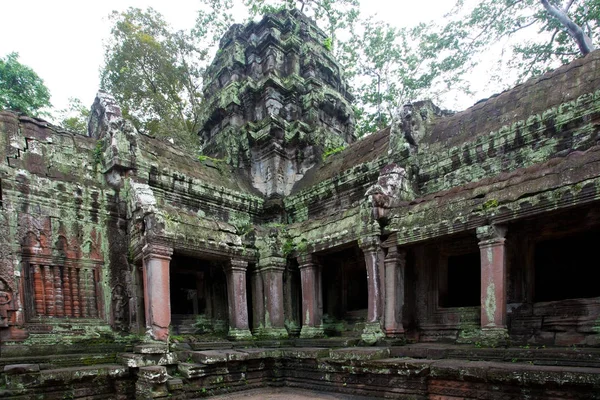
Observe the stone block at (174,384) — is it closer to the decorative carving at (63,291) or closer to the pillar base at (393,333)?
the decorative carving at (63,291)

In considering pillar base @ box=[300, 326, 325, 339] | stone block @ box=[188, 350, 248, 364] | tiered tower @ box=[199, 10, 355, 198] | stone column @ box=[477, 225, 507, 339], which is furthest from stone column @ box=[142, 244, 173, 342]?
stone column @ box=[477, 225, 507, 339]

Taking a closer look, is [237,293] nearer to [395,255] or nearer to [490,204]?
[395,255]

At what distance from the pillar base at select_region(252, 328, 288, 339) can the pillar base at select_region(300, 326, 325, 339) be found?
475mm

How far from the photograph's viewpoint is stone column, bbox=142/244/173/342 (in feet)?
23.0

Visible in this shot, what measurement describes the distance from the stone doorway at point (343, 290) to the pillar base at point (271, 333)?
98cm

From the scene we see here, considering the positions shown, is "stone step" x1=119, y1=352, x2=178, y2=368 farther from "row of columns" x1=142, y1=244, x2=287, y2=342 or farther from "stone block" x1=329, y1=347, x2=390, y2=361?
"stone block" x1=329, y1=347, x2=390, y2=361

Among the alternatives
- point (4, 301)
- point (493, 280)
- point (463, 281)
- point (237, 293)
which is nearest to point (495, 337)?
point (493, 280)

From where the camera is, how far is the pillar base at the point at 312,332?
28.1ft

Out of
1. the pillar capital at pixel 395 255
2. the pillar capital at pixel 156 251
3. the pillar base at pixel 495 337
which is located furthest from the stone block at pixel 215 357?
the pillar base at pixel 495 337

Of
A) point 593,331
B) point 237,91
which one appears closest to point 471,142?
point 593,331

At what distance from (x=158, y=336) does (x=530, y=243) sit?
660cm

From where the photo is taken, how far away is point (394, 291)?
285 inches

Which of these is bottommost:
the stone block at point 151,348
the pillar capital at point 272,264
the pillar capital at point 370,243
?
the stone block at point 151,348

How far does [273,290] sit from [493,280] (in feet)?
15.9
